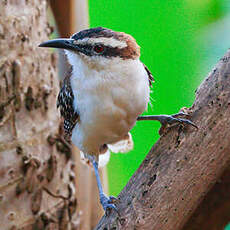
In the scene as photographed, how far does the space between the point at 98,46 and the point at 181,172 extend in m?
0.38

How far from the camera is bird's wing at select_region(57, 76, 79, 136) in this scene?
45.6 inches

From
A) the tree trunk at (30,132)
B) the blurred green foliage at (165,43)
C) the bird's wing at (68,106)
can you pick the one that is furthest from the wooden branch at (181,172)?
the blurred green foliage at (165,43)

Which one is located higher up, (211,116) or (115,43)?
(115,43)

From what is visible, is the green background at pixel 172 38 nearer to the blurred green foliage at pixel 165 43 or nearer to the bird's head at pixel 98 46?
the blurred green foliage at pixel 165 43

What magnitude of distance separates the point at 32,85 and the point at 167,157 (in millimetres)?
618

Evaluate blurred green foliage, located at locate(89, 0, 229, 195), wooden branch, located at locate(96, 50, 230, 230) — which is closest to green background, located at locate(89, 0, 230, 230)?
blurred green foliage, located at locate(89, 0, 229, 195)

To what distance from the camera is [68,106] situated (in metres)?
1.18

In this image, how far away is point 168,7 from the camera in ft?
5.07

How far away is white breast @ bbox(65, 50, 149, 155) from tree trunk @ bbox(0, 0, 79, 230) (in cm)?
29

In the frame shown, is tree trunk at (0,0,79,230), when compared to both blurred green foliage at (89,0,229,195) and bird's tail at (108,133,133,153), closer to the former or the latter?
bird's tail at (108,133,133,153)

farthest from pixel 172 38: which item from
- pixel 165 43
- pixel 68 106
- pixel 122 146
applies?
pixel 68 106

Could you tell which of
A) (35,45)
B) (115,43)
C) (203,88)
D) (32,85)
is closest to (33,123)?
(32,85)

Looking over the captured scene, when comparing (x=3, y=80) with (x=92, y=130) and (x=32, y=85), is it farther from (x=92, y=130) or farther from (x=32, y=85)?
(x=92, y=130)

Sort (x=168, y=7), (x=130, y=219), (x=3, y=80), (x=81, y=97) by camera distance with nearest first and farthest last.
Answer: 1. (x=130, y=219)
2. (x=81, y=97)
3. (x=3, y=80)
4. (x=168, y=7)
